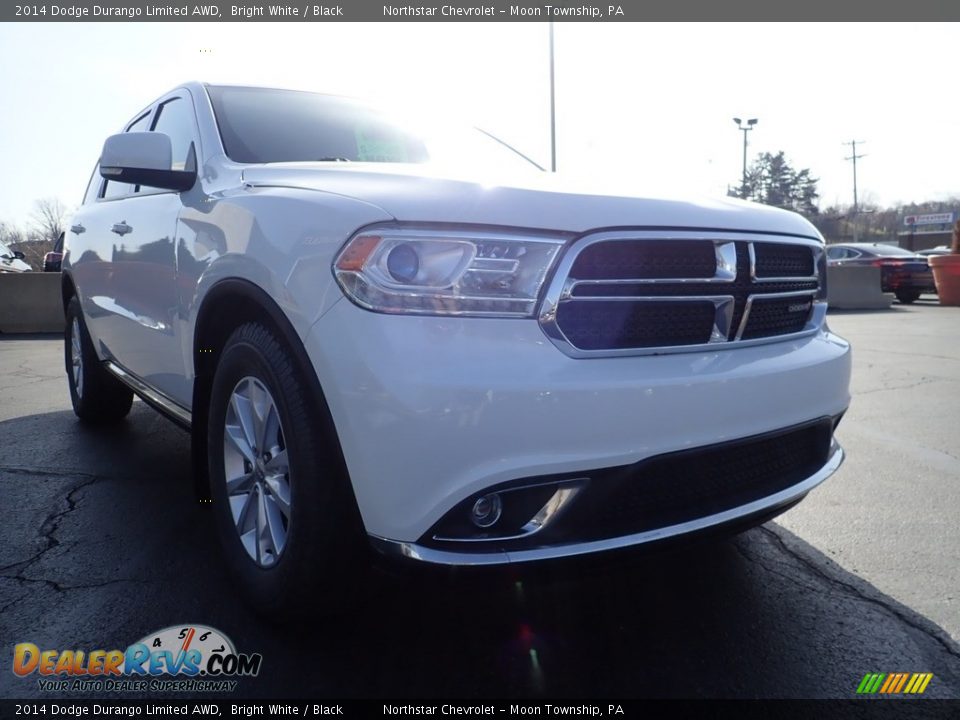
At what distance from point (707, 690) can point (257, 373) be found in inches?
57.6

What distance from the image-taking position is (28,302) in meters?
12.2

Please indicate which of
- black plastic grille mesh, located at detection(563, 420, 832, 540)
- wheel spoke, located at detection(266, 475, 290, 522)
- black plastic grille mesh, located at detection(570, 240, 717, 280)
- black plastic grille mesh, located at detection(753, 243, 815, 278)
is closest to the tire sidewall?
wheel spoke, located at detection(266, 475, 290, 522)

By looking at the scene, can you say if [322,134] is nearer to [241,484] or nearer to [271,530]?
[241,484]

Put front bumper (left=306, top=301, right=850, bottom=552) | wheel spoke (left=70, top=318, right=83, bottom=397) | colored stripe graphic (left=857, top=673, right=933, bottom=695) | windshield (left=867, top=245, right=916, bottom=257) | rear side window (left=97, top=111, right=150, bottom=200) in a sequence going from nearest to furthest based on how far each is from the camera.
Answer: front bumper (left=306, top=301, right=850, bottom=552), colored stripe graphic (left=857, top=673, right=933, bottom=695), rear side window (left=97, top=111, right=150, bottom=200), wheel spoke (left=70, top=318, right=83, bottom=397), windshield (left=867, top=245, right=916, bottom=257)

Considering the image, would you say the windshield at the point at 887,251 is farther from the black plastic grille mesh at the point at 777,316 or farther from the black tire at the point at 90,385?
the black tire at the point at 90,385

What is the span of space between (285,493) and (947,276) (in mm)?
18331

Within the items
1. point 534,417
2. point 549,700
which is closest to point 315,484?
point 534,417

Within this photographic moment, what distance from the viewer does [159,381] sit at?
3.32 meters

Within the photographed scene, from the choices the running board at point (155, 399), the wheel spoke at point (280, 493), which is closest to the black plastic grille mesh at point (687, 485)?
the wheel spoke at point (280, 493)

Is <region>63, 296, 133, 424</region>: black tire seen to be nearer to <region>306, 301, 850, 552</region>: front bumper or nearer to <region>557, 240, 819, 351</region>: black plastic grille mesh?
<region>306, 301, 850, 552</region>: front bumper

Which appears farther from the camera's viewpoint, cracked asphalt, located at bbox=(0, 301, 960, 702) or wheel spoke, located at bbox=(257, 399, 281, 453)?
wheel spoke, located at bbox=(257, 399, 281, 453)

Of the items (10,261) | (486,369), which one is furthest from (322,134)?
(10,261)

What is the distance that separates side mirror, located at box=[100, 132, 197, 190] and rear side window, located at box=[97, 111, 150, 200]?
1.00 metres

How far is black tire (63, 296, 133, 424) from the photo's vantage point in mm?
4684
